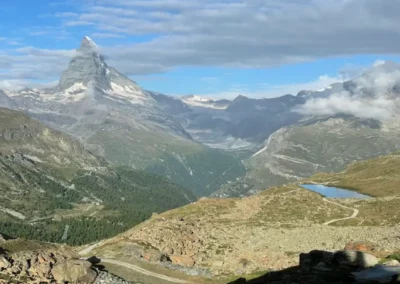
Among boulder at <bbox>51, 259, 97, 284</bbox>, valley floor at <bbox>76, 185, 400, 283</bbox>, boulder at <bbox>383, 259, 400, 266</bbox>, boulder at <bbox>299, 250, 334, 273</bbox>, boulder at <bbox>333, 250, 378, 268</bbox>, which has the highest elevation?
boulder at <bbox>383, 259, 400, 266</bbox>

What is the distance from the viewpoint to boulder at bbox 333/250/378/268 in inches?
2166

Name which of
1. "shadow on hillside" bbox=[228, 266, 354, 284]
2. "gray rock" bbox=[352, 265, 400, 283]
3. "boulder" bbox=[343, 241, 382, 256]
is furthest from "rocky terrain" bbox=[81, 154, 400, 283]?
"gray rock" bbox=[352, 265, 400, 283]

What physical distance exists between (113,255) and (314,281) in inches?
1998

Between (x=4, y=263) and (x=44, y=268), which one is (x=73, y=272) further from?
(x=4, y=263)

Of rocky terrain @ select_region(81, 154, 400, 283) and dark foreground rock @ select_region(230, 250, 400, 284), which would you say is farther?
rocky terrain @ select_region(81, 154, 400, 283)

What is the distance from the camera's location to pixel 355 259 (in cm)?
5644

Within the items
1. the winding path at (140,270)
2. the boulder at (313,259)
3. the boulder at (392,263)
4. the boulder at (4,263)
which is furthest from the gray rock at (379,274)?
the boulder at (4,263)

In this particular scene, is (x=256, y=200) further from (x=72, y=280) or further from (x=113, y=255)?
(x=72, y=280)

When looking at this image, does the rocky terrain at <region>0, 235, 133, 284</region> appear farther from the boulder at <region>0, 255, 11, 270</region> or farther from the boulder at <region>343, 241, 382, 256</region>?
the boulder at <region>343, 241, 382, 256</region>

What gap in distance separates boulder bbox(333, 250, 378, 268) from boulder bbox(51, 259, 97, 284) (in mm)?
37956

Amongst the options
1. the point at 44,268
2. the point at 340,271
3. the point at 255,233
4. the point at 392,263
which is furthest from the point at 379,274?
the point at 255,233

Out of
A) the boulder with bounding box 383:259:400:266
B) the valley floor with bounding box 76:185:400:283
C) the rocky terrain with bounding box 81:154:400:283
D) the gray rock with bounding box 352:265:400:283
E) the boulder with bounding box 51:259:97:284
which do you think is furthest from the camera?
the valley floor with bounding box 76:185:400:283

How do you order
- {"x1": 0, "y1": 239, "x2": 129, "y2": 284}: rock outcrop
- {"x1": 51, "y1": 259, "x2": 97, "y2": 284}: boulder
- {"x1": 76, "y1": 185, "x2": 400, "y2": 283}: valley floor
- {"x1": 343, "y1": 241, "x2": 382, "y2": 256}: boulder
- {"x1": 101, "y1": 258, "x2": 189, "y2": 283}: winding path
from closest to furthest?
{"x1": 0, "y1": 239, "x2": 129, "y2": 284}: rock outcrop, {"x1": 343, "y1": 241, "x2": 382, "y2": 256}: boulder, {"x1": 51, "y1": 259, "x2": 97, "y2": 284}: boulder, {"x1": 101, "y1": 258, "x2": 189, "y2": 283}: winding path, {"x1": 76, "y1": 185, "x2": 400, "y2": 283}: valley floor

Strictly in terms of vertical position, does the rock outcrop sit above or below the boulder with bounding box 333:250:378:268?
below
